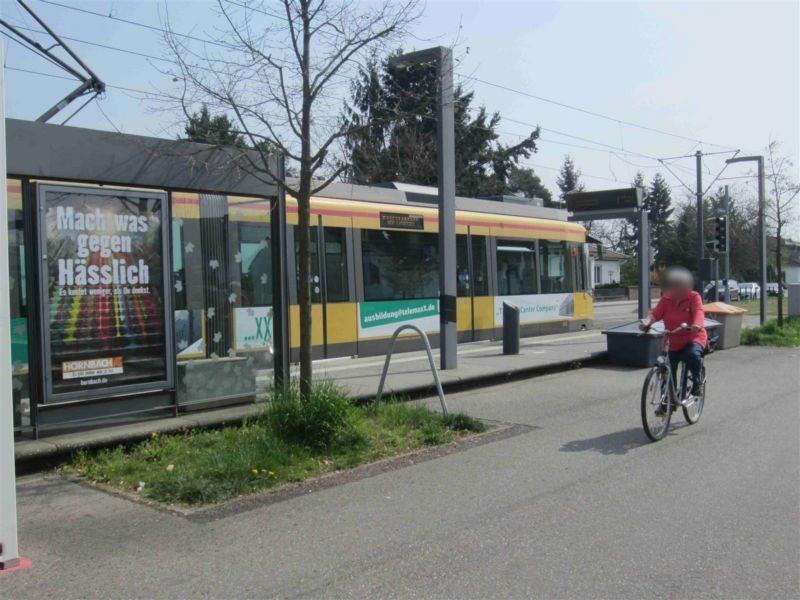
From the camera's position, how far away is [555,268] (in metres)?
18.6

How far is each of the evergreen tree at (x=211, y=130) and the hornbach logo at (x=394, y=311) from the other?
18.0ft

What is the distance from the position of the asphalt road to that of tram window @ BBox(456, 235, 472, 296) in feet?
26.7

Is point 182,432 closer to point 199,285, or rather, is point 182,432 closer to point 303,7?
point 199,285

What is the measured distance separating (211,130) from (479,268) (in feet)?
29.6

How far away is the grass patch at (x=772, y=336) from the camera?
1798 centimetres

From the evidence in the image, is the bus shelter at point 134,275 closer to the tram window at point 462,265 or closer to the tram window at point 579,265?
the tram window at point 462,265

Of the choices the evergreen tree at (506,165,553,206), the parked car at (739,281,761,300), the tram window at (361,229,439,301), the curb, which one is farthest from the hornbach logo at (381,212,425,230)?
the evergreen tree at (506,165,553,206)

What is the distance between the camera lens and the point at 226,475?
241 inches

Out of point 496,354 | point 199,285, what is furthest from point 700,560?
point 496,354

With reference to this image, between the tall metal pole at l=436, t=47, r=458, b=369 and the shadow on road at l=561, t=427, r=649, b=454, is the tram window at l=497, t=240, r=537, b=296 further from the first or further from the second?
the shadow on road at l=561, t=427, r=649, b=454

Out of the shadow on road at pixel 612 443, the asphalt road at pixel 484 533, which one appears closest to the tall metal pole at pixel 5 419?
the asphalt road at pixel 484 533

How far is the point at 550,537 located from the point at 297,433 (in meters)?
2.95

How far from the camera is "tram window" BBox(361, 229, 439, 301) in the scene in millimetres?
13516

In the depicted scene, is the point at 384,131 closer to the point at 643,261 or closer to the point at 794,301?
the point at 643,261
